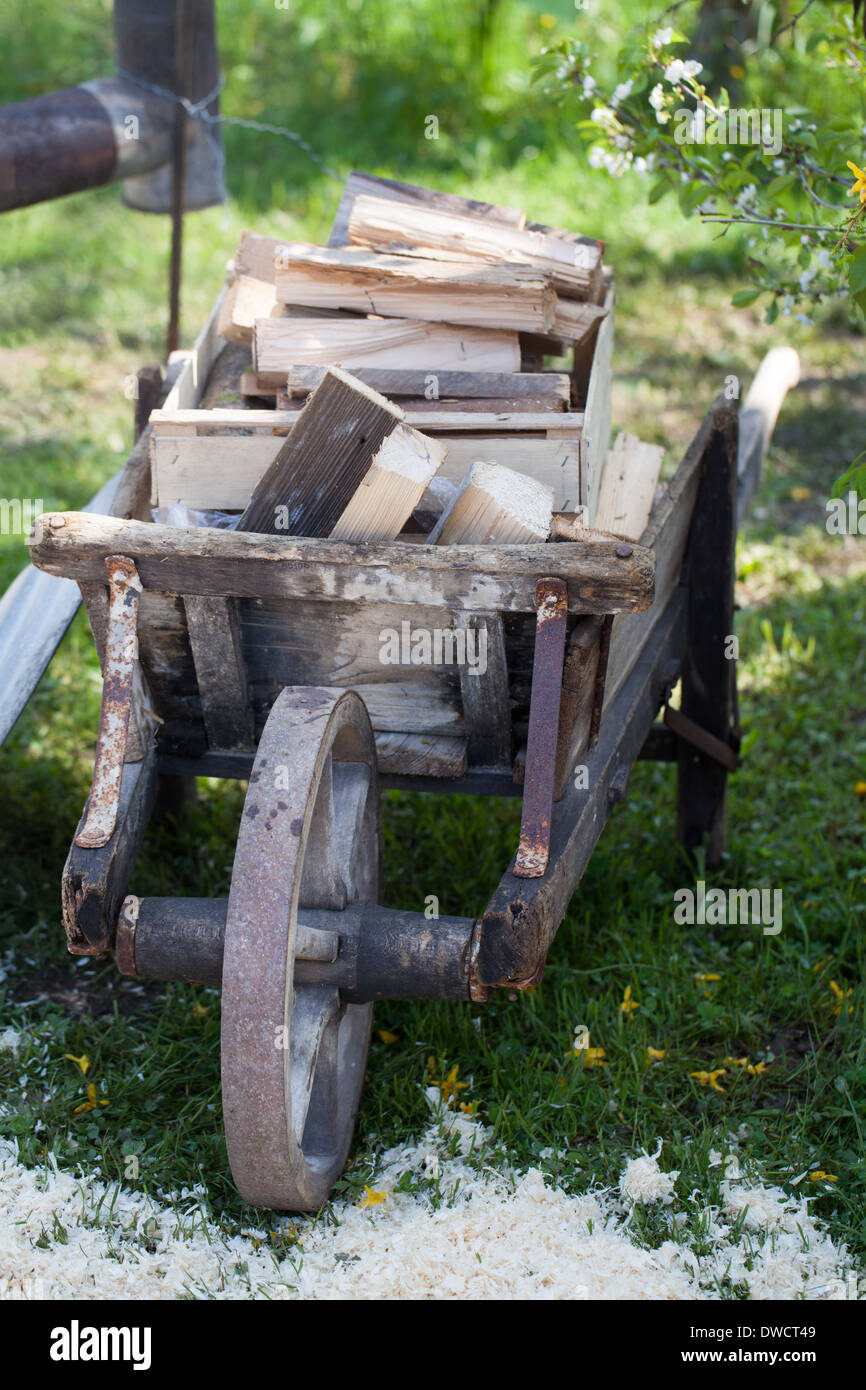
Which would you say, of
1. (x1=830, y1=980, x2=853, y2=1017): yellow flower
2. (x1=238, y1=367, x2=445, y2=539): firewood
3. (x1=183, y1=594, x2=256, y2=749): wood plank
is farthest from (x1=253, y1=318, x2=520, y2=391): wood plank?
(x1=830, y1=980, x2=853, y2=1017): yellow flower

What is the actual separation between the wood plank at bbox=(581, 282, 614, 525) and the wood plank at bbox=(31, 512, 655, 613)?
0.54 metres

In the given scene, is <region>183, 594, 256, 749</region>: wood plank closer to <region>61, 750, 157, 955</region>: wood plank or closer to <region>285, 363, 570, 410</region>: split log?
<region>61, 750, 157, 955</region>: wood plank

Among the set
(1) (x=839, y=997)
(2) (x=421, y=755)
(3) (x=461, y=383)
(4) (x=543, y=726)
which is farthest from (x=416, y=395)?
(1) (x=839, y=997)

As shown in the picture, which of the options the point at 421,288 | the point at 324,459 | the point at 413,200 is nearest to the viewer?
the point at 324,459

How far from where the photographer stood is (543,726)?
7.44ft

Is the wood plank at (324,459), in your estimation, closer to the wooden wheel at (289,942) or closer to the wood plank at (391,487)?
the wood plank at (391,487)

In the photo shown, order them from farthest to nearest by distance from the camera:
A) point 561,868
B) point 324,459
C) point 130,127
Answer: point 130,127 → point 324,459 → point 561,868

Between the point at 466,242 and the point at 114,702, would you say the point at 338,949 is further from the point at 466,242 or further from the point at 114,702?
the point at 466,242

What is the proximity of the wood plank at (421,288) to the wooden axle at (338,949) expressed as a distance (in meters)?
1.39

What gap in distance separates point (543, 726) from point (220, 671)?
26.1 inches

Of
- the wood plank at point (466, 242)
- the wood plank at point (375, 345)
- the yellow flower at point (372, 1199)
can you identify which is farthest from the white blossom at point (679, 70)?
the yellow flower at point (372, 1199)

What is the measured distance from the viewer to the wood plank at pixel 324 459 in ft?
7.82

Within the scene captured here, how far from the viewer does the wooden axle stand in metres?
2.30

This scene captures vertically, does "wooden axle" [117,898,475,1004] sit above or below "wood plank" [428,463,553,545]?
below
